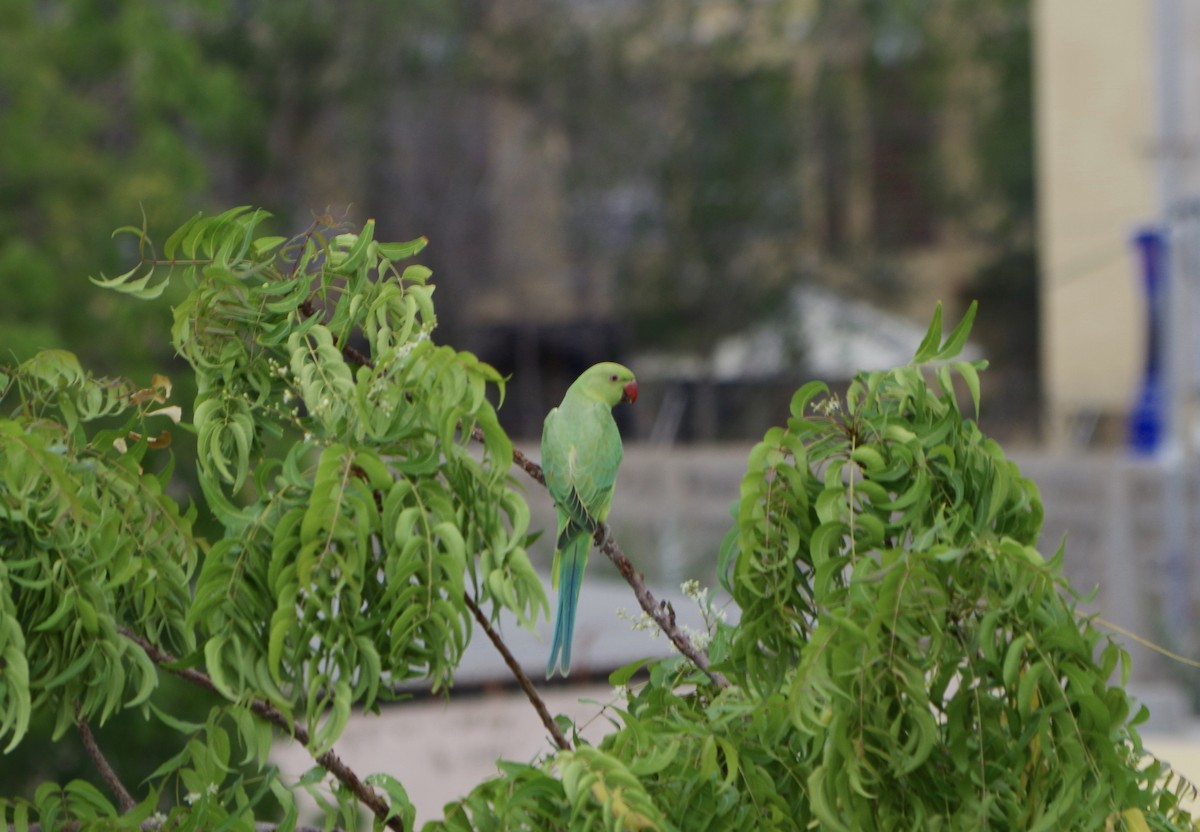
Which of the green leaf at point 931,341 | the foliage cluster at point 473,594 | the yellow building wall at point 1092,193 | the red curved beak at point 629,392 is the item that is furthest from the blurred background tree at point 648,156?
the green leaf at point 931,341

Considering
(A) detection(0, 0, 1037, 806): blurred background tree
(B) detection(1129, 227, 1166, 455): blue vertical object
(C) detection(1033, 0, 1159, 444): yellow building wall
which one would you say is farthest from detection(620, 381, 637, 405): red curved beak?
(A) detection(0, 0, 1037, 806): blurred background tree

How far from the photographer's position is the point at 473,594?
59.7 inches

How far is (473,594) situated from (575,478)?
1.13 ft

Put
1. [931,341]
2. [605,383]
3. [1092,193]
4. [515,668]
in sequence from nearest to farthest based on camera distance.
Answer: [931,341] < [515,668] < [605,383] < [1092,193]

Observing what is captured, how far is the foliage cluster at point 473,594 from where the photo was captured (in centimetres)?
133

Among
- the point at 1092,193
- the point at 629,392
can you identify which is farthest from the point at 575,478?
the point at 1092,193

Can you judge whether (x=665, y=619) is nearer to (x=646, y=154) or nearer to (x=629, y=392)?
(x=629, y=392)

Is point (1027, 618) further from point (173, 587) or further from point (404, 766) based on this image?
point (404, 766)

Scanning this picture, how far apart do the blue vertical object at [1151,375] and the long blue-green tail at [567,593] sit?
11675mm

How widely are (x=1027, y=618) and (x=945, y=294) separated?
1033 inches

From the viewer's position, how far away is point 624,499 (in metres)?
13.7

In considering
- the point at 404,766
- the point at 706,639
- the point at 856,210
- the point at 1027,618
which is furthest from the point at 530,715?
the point at 856,210

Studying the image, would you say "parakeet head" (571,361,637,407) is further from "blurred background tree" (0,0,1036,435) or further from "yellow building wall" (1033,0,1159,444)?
"blurred background tree" (0,0,1036,435)

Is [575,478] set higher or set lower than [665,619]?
higher
